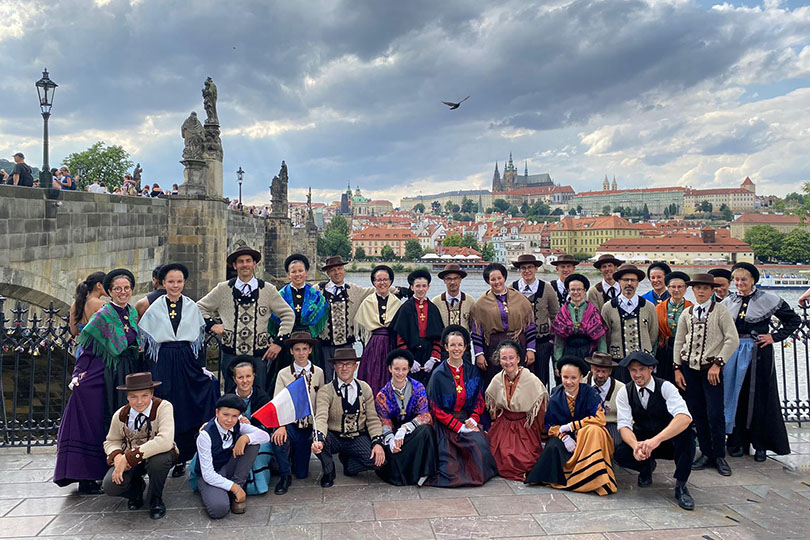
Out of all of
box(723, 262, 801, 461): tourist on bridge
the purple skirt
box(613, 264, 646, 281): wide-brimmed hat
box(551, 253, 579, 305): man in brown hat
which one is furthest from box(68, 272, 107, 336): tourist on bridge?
box(723, 262, 801, 461): tourist on bridge

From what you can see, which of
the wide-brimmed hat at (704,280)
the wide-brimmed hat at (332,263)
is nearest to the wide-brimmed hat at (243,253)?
the wide-brimmed hat at (332,263)

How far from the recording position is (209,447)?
404 cm

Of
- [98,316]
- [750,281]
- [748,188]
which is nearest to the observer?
[98,316]

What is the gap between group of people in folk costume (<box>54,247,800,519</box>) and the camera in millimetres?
4164

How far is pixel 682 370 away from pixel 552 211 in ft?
520

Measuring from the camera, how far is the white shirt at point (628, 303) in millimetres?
5516

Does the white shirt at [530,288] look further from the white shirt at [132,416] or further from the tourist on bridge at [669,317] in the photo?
the white shirt at [132,416]

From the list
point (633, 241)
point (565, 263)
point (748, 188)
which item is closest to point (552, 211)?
point (748, 188)

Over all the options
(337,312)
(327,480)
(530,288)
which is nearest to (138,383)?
(327,480)

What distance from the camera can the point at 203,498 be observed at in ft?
12.9

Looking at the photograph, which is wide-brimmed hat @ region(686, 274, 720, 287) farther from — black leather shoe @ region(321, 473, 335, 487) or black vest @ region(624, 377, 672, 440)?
black leather shoe @ region(321, 473, 335, 487)

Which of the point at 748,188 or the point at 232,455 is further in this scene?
the point at 748,188

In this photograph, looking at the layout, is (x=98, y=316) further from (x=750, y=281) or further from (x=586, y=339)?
(x=750, y=281)

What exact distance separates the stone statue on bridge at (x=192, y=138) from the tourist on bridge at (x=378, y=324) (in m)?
9.34
